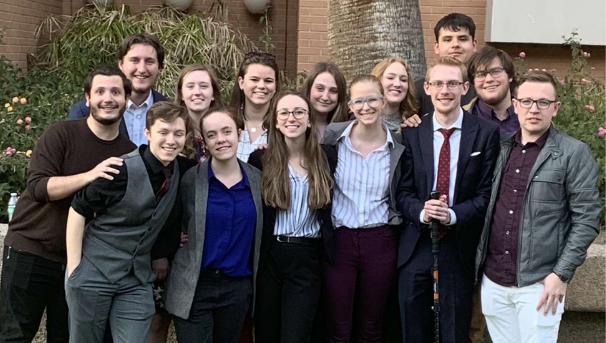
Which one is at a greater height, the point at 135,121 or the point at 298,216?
the point at 135,121

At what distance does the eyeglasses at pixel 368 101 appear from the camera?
4418 millimetres

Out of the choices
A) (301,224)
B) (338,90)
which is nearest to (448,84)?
(338,90)

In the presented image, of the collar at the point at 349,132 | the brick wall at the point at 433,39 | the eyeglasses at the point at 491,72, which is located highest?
the brick wall at the point at 433,39

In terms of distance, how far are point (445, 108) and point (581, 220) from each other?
964 mm

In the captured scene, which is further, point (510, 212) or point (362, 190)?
point (362, 190)

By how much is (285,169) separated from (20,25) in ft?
21.8

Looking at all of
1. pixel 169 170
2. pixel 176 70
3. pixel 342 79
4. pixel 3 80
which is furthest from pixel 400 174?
pixel 3 80

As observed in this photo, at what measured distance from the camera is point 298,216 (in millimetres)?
4363

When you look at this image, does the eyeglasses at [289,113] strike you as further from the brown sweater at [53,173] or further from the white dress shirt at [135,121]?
the white dress shirt at [135,121]

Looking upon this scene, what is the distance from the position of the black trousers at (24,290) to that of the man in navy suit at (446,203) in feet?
6.37

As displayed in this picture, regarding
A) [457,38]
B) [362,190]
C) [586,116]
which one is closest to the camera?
[362,190]

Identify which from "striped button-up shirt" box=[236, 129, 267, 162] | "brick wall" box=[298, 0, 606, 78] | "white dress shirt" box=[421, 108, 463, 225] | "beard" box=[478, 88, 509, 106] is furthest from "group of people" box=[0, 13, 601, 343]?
"brick wall" box=[298, 0, 606, 78]

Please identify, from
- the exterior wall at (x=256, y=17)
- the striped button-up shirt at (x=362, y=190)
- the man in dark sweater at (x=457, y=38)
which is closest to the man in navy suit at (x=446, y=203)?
the striped button-up shirt at (x=362, y=190)

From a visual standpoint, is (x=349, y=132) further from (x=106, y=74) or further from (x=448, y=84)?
(x=106, y=74)
